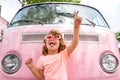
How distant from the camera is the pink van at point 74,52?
477 cm

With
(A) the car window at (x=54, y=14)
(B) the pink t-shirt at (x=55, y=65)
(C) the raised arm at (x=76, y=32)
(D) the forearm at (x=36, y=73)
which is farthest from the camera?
(A) the car window at (x=54, y=14)

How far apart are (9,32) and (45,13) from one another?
723mm

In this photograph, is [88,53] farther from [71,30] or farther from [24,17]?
[24,17]

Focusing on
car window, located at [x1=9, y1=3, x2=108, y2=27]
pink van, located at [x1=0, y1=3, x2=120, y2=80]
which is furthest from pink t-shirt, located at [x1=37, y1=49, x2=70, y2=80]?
car window, located at [x1=9, y1=3, x2=108, y2=27]

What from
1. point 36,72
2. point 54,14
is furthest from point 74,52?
point 54,14

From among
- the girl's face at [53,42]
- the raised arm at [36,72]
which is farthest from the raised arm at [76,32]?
the raised arm at [36,72]

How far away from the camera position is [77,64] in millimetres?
4762

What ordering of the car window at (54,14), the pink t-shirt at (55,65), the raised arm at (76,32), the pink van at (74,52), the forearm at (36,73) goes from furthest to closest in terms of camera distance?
the car window at (54,14) < the pink van at (74,52) < the forearm at (36,73) < the pink t-shirt at (55,65) < the raised arm at (76,32)

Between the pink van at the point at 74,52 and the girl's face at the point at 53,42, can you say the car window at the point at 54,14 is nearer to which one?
the pink van at the point at 74,52

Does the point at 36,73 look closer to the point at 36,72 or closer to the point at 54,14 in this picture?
the point at 36,72

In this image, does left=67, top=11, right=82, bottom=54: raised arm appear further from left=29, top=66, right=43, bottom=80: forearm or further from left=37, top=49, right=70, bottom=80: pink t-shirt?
left=29, top=66, right=43, bottom=80: forearm

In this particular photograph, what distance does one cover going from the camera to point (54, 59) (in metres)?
4.33

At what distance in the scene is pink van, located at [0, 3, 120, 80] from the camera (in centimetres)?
477

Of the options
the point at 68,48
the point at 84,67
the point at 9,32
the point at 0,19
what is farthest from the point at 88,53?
the point at 0,19
